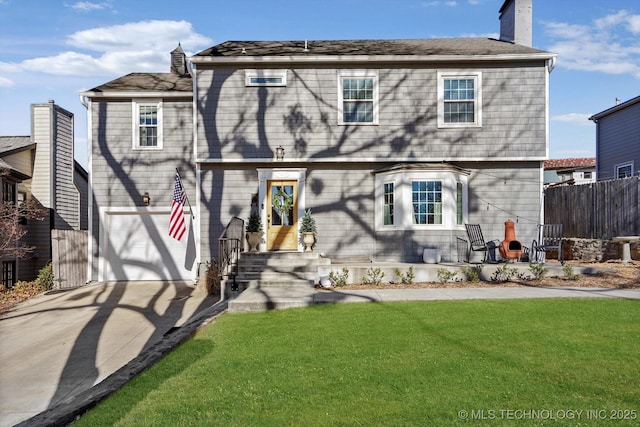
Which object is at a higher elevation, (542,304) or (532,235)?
(532,235)

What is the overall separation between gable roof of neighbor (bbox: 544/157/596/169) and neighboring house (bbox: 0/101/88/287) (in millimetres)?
32713

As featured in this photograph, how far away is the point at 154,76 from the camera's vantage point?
1595 cm

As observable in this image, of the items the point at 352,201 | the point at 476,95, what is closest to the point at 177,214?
the point at 352,201

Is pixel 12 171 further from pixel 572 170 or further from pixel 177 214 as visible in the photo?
pixel 572 170

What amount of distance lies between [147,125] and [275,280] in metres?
Answer: 7.46

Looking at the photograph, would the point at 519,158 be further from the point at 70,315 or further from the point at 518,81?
the point at 70,315

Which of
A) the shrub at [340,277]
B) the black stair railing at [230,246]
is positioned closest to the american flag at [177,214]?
the black stair railing at [230,246]

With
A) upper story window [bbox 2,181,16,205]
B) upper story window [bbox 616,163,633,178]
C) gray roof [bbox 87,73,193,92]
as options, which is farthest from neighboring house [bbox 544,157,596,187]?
upper story window [bbox 2,181,16,205]

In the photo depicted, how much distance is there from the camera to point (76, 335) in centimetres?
760

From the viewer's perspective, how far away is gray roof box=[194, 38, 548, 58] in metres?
13.3

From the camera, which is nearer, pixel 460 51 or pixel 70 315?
pixel 70 315

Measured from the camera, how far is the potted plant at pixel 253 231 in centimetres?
1260

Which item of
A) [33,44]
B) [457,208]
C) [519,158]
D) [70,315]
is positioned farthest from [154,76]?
[519,158]

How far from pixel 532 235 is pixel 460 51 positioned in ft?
19.2
